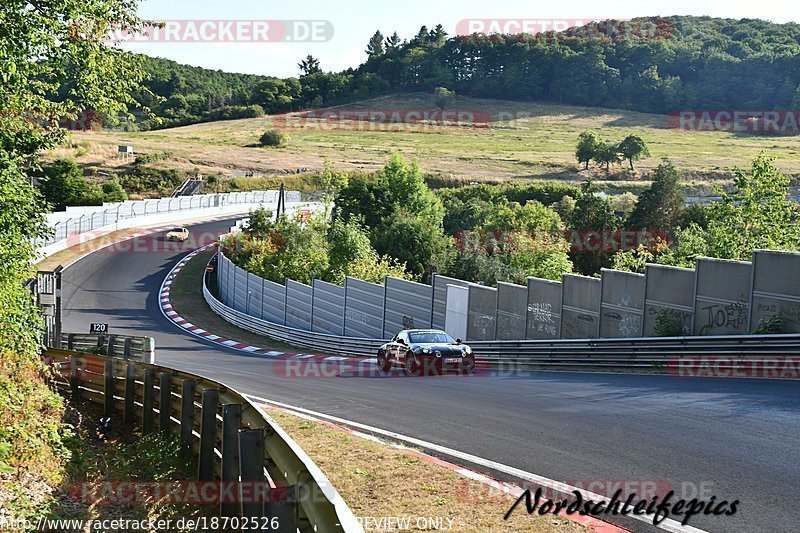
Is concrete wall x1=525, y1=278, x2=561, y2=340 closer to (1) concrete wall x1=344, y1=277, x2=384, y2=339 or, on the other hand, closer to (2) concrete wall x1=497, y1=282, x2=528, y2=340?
(2) concrete wall x1=497, y1=282, x2=528, y2=340

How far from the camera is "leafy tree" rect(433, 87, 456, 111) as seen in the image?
174m

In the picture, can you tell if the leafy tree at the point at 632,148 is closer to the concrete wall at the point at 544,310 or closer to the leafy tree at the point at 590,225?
the leafy tree at the point at 590,225

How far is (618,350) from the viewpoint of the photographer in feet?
67.7

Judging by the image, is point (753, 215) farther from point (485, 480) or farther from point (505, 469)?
point (485, 480)

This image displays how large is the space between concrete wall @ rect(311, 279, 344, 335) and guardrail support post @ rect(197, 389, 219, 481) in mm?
23304

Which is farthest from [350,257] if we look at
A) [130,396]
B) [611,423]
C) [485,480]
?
[485,480]

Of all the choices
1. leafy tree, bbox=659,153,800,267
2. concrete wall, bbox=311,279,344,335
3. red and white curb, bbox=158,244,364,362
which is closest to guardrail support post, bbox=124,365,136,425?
red and white curb, bbox=158,244,364,362

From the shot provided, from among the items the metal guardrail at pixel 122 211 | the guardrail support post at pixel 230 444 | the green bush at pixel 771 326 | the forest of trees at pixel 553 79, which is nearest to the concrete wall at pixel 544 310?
the green bush at pixel 771 326

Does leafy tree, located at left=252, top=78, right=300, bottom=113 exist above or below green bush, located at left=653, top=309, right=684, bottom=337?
above

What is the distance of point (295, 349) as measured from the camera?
34781 mm

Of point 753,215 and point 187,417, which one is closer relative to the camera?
point 187,417

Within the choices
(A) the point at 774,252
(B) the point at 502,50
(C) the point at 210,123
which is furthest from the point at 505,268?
(B) the point at 502,50

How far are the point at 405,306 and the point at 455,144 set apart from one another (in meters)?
114

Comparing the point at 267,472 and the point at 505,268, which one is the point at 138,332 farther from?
the point at 267,472
